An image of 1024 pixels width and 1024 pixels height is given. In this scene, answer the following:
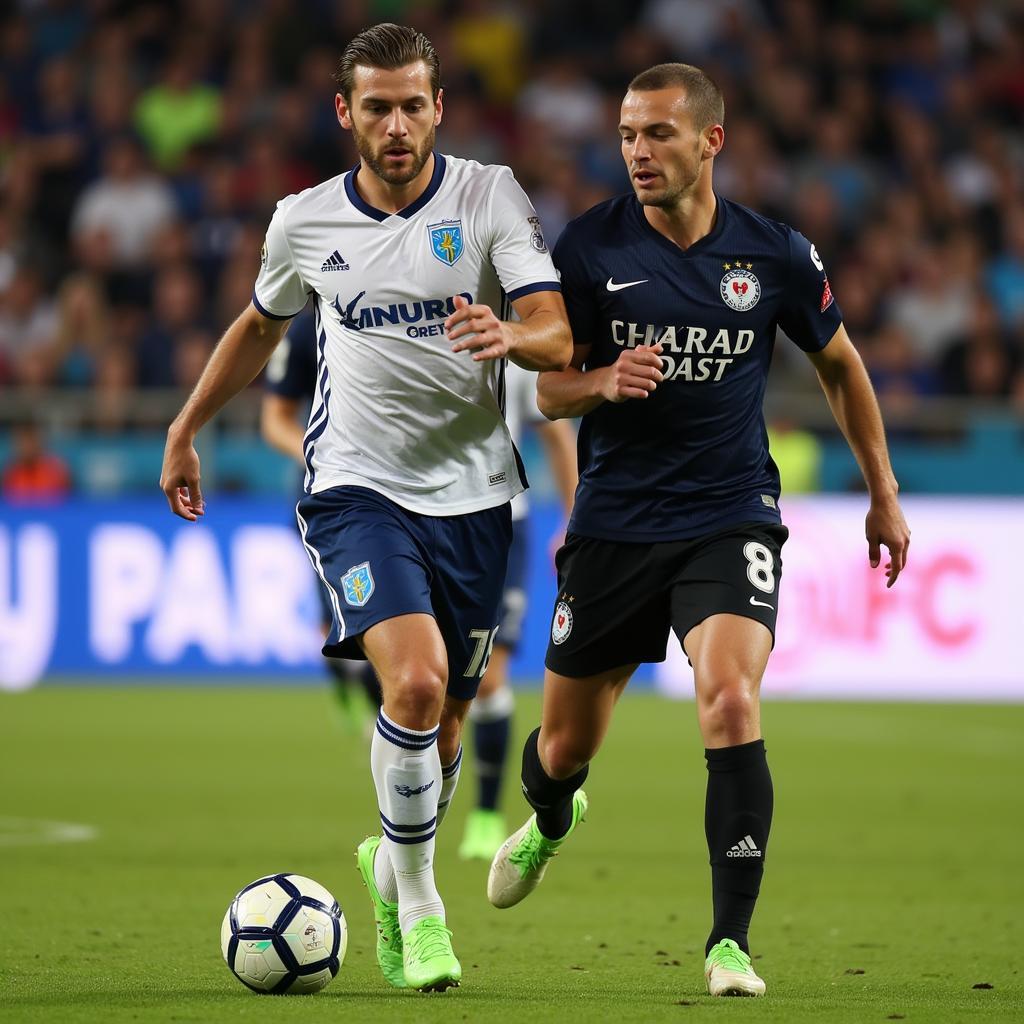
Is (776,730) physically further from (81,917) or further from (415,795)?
(415,795)

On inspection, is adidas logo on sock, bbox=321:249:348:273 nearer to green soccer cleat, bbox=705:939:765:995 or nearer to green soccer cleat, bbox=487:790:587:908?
green soccer cleat, bbox=487:790:587:908

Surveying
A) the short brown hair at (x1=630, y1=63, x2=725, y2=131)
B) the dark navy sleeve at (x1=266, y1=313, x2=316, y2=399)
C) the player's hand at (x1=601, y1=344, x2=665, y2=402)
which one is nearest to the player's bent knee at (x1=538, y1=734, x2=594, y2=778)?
the player's hand at (x1=601, y1=344, x2=665, y2=402)

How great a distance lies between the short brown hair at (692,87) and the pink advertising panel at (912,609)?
9.45m

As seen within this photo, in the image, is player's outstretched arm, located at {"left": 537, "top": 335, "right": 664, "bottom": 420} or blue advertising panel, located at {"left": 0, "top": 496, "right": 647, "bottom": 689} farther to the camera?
blue advertising panel, located at {"left": 0, "top": 496, "right": 647, "bottom": 689}

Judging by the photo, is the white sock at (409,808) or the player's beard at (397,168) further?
the player's beard at (397,168)

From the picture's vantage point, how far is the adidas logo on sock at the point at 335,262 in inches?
222

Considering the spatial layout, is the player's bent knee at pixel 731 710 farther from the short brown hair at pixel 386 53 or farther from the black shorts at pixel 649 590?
the short brown hair at pixel 386 53

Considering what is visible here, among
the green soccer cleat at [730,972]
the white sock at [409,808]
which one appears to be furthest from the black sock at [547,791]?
the green soccer cleat at [730,972]

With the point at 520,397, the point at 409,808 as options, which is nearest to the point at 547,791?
the point at 409,808

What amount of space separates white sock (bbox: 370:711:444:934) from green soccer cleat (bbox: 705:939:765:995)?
73 centimetres

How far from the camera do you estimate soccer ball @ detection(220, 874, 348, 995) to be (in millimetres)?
5215

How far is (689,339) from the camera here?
566 centimetres

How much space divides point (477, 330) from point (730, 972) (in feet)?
5.72

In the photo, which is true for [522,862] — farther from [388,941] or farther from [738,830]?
[738,830]
